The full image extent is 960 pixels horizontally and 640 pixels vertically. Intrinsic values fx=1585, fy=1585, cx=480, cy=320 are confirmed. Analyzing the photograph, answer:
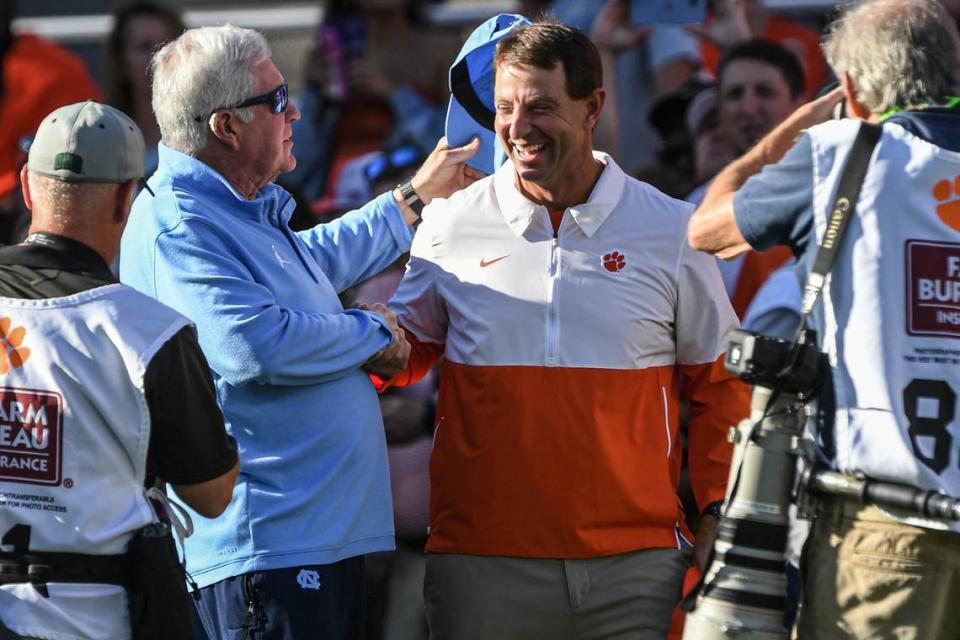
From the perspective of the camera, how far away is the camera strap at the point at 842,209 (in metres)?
3.61

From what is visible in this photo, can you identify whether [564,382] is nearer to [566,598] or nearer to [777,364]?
[566,598]

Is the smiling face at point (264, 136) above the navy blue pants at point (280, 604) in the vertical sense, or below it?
above

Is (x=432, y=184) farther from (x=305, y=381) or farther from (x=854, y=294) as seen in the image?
(x=854, y=294)

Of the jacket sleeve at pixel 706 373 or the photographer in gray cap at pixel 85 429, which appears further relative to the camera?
the jacket sleeve at pixel 706 373

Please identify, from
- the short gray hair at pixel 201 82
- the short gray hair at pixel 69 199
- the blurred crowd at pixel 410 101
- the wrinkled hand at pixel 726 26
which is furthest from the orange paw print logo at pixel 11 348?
the wrinkled hand at pixel 726 26

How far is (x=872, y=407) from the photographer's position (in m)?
3.60

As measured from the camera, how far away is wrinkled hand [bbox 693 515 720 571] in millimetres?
4391

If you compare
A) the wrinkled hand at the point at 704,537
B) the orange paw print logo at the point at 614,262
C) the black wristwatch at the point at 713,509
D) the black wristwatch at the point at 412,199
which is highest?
the black wristwatch at the point at 412,199

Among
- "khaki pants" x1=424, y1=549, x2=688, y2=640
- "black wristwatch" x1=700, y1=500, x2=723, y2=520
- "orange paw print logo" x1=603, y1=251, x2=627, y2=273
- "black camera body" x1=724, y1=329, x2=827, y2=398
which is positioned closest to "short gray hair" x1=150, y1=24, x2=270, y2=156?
"orange paw print logo" x1=603, y1=251, x2=627, y2=273

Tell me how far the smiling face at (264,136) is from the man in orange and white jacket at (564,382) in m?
0.52

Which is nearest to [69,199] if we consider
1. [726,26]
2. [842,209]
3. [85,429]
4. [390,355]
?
[85,429]

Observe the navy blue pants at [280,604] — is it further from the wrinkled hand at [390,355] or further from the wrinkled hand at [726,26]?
the wrinkled hand at [726,26]

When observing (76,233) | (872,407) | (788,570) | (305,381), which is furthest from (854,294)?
(76,233)

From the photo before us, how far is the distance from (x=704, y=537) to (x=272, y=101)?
170 cm
